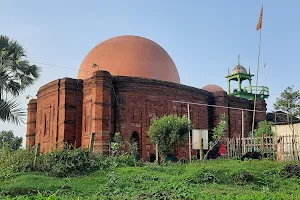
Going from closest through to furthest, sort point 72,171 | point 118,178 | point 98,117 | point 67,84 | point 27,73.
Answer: point 118,178 → point 72,171 → point 27,73 → point 98,117 → point 67,84

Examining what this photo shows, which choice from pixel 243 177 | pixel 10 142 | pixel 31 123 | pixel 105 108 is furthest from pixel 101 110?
pixel 243 177

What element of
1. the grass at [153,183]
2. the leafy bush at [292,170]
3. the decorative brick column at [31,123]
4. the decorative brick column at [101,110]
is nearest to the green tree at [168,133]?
the decorative brick column at [101,110]

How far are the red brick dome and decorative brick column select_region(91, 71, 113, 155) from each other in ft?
7.51

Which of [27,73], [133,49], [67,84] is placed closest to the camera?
[27,73]

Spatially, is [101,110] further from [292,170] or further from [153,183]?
[292,170]

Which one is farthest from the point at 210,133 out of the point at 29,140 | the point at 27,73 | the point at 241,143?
the point at 27,73

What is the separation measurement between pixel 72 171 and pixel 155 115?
840 cm

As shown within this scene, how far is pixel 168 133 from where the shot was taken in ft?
51.3

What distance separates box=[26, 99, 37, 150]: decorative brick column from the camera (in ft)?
72.3

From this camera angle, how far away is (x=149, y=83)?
1947cm

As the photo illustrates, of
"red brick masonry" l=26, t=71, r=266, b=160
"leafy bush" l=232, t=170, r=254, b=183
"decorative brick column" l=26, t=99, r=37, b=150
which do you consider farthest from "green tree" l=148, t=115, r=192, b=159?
"decorative brick column" l=26, t=99, r=37, b=150

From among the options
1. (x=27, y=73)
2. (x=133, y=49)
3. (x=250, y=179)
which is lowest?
(x=250, y=179)

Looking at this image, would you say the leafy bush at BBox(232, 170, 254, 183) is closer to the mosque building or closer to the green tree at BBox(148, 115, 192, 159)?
the green tree at BBox(148, 115, 192, 159)

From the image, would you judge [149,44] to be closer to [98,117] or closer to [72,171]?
[98,117]
